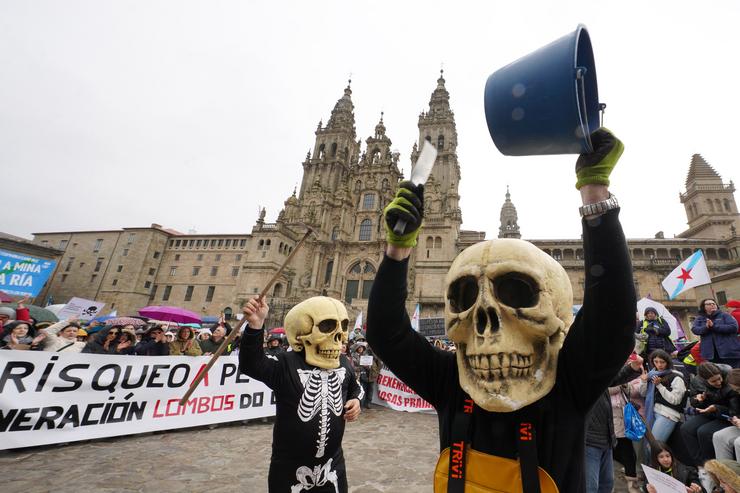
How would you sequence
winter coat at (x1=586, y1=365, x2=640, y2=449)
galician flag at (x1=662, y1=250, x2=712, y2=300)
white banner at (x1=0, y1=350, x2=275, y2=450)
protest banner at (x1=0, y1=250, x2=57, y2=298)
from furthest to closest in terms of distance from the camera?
protest banner at (x1=0, y1=250, x2=57, y2=298)
galician flag at (x1=662, y1=250, x2=712, y2=300)
white banner at (x1=0, y1=350, x2=275, y2=450)
winter coat at (x1=586, y1=365, x2=640, y2=449)

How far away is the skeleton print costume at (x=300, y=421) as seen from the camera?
2.55 m

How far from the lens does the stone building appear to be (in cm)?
3431

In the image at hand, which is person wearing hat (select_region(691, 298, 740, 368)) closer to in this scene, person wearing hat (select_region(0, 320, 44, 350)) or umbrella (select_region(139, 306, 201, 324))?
person wearing hat (select_region(0, 320, 44, 350))

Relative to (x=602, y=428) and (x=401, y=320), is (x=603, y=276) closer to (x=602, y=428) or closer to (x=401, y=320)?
(x=401, y=320)

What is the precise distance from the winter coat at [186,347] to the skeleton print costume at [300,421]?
229 inches

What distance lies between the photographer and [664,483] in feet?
9.03

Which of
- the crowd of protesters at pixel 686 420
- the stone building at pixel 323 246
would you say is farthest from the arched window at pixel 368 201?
the crowd of protesters at pixel 686 420

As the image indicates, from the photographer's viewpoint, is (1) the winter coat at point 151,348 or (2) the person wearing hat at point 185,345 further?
(2) the person wearing hat at point 185,345

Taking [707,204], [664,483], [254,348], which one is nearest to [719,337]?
[664,483]

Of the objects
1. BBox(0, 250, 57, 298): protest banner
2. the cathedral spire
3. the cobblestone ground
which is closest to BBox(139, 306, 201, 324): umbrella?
BBox(0, 250, 57, 298): protest banner

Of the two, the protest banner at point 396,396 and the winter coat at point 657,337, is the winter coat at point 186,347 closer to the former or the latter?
the protest banner at point 396,396

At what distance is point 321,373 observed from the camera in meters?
2.98

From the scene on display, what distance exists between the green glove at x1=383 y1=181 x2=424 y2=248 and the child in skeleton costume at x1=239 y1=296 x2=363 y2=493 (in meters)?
1.65

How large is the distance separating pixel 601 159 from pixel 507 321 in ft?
2.29
